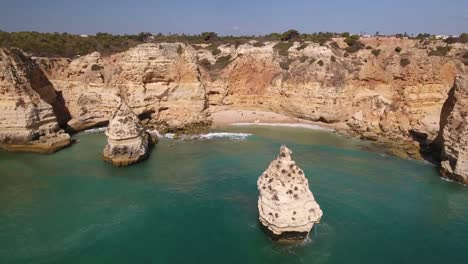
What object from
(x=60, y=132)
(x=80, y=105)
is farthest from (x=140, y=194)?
(x=80, y=105)

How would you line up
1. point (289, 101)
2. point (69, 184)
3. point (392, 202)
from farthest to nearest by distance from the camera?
point (289, 101) → point (69, 184) → point (392, 202)

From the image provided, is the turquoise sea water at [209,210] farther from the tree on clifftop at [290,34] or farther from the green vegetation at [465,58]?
the tree on clifftop at [290,34]

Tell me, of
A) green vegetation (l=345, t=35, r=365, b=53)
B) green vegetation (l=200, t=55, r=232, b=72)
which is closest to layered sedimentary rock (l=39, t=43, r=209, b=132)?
green vegetation (l=200, t=55, r=232, b=72)

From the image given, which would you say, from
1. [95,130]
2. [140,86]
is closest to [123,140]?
[95,130]

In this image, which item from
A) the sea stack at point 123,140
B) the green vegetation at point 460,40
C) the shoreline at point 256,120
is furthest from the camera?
the green vegetation at point 460,40

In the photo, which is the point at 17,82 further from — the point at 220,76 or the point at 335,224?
the point at 335,224

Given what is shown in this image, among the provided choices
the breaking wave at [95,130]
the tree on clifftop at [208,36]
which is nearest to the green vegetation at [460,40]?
the tree on clifftop at [208,36]
